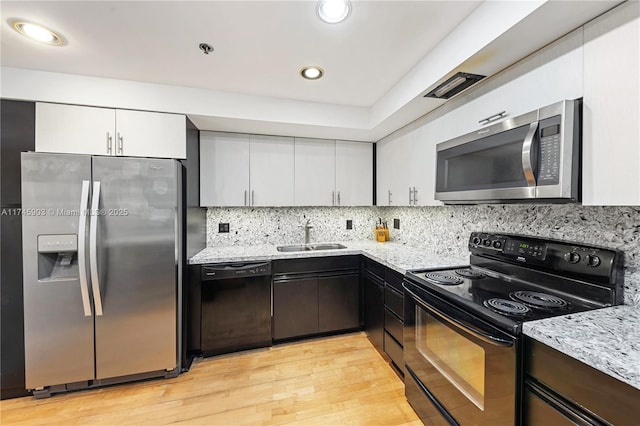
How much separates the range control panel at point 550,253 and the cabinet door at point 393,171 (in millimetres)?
850

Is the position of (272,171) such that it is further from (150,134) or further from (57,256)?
(57,256)

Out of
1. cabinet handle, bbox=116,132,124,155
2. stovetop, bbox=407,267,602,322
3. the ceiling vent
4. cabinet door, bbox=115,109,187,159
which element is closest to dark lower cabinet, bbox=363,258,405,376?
stovetop, bbox=407,267,602,322

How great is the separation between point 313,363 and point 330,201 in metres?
1.67

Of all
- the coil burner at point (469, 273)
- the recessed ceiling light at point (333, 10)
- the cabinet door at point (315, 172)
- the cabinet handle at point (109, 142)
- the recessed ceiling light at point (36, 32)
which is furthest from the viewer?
the cabinet door at point (315, 172)

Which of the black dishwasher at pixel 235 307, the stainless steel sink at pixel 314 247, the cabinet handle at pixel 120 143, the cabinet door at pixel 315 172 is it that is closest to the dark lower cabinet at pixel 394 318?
the stainless steel sink at pixel 314 247

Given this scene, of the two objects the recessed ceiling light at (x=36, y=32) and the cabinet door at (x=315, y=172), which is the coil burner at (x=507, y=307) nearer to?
the cabinet door at (x=315, y=172)

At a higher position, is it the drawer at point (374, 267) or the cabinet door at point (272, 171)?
the cabinet door at point (272, 171)

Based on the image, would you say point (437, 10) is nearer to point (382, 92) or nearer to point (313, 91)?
point (382, 92)

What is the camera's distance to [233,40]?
5.24ft

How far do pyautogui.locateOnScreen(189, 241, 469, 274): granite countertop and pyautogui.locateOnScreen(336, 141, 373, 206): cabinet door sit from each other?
639mm

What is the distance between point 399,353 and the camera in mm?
2043

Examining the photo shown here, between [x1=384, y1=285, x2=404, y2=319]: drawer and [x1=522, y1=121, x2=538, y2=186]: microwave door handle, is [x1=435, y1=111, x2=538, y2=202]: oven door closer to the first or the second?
[x1=522, y1=121, x2=538, y2=186]: microwave door handle

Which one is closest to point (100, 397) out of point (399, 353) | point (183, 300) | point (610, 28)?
point (183, 300)

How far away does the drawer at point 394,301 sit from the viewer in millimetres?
1998
